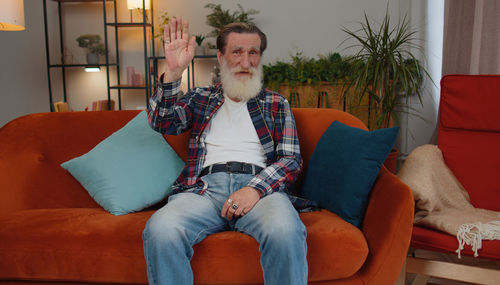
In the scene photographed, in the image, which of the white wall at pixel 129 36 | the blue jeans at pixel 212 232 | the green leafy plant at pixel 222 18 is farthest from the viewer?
the green leafy plant at pixel 222 18

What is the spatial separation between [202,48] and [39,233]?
136 inches

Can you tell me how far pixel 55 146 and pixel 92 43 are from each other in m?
3.22

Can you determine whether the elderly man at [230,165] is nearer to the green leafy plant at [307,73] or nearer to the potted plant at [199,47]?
the green leafy plant at [307,73]

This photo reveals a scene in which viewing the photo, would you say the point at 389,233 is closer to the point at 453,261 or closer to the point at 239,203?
the point at 239,203

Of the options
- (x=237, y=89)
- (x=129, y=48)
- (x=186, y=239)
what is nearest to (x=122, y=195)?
(x=186, y=239)

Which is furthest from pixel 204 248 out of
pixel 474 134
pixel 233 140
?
pixel 474 134

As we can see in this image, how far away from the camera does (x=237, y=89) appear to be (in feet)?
5.71

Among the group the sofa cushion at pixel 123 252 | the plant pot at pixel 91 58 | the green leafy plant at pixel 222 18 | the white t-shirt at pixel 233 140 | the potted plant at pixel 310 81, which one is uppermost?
the green leafy plant at pixel 222 18

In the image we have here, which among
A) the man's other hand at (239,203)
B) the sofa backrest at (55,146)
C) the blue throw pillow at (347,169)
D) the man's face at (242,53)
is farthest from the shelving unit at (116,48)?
the man's other hand at (239,203)

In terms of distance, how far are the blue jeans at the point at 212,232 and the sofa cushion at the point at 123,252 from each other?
0.23 ft

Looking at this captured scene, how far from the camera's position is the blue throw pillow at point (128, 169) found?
1676 millimetres

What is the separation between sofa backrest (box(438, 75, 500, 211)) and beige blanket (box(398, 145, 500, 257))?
0.06 metres

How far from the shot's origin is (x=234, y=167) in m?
1.61

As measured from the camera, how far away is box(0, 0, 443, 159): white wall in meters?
4.13
